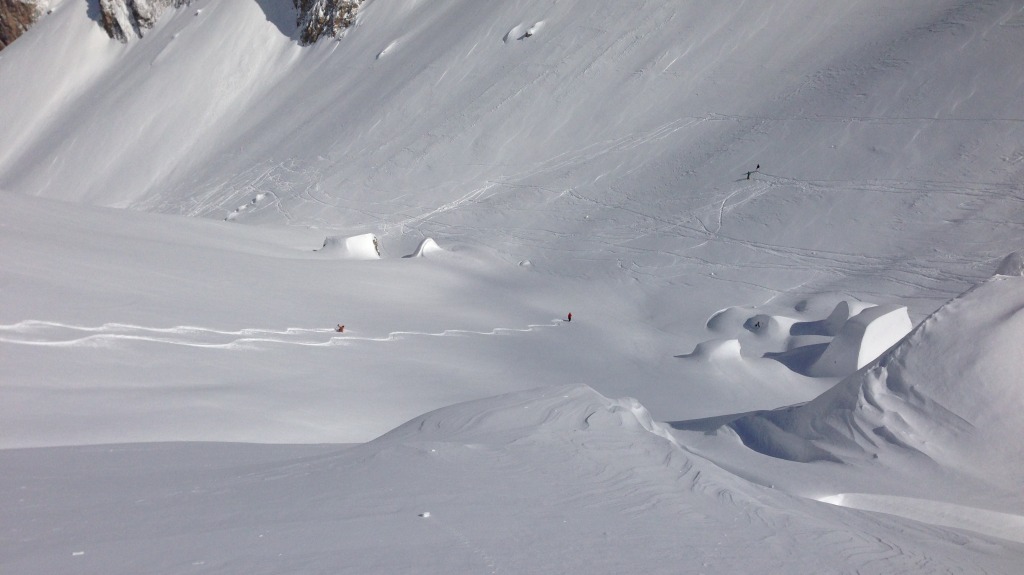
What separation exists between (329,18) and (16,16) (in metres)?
21.2

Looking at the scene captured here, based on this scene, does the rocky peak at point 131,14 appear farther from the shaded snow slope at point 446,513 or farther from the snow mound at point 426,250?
the shaded snow slope at point 446,513

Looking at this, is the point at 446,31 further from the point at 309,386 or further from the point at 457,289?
the point at 309,386

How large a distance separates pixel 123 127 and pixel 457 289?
24.3m

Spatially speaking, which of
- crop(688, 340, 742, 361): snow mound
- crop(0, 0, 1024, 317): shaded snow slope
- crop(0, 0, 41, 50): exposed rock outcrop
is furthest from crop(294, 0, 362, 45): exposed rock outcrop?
crop(688, 340, 742, 361): snow mound

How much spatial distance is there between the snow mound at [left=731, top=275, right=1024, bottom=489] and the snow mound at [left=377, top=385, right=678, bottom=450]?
1555 mm

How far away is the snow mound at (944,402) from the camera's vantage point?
238 inches

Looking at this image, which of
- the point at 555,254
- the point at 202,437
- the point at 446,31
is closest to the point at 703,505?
the point at 202,437

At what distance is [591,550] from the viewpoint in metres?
3.87

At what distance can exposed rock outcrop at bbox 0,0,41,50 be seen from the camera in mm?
43156

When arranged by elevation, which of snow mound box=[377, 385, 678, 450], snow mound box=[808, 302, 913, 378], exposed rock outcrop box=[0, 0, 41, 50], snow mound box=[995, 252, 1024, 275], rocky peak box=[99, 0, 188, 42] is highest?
exposed rock outcrop box=[0, 0, 41, 50]

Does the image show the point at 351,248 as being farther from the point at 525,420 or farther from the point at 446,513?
the point at 446,513

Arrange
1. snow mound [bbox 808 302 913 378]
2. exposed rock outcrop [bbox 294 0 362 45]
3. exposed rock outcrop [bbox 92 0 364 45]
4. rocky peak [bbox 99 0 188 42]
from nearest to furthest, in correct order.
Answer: snow mound [bbox 808 302 913 378] → exposed rock outcrop [bbox 294 0 362 45] → exposed rock outcrop [bbox 92 0 364 45] → rocky peak [bbox 99 0 188 42]

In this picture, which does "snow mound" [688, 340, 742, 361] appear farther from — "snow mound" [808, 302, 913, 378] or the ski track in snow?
the ski track in snow

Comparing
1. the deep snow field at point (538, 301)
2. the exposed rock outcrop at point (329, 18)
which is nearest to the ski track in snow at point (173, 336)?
the deep snow field at point (538, 301)
